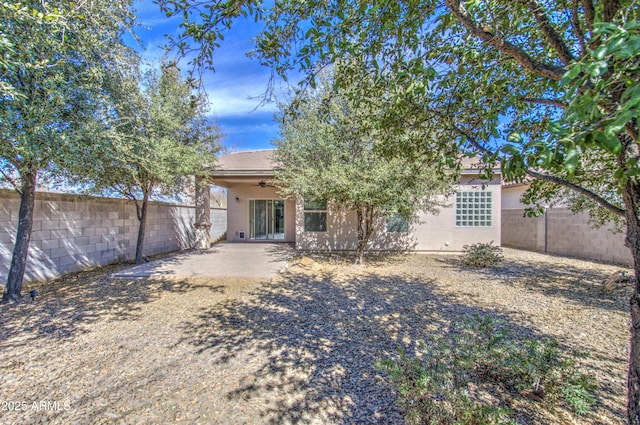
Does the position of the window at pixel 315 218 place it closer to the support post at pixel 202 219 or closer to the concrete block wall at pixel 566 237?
the support post at pixel 202 219

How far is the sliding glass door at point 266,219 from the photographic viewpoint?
46.5 ft

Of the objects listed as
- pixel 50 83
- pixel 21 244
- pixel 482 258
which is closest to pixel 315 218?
pixel 482 258

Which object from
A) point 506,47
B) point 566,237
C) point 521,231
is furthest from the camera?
point 521,231

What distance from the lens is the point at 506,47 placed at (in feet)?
7.41

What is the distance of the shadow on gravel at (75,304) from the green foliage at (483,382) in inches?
169

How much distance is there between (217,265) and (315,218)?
463cm

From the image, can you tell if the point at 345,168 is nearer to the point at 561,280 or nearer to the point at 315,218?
the point at 315,218

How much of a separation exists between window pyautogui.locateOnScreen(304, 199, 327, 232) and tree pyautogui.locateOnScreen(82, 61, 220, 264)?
4.25 metres

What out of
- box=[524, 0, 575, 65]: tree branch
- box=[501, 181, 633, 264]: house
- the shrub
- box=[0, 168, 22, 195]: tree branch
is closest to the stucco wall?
box=[501, 181, 633, 264]: house

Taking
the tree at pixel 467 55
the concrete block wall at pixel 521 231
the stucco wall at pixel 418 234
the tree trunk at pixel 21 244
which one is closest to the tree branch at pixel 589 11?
the tree at pixel 467 55

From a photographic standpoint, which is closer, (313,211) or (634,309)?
(634,309)

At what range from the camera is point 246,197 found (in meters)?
14.0

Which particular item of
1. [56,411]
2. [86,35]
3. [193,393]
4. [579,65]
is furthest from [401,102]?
[86,35]

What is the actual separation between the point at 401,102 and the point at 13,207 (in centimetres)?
784
